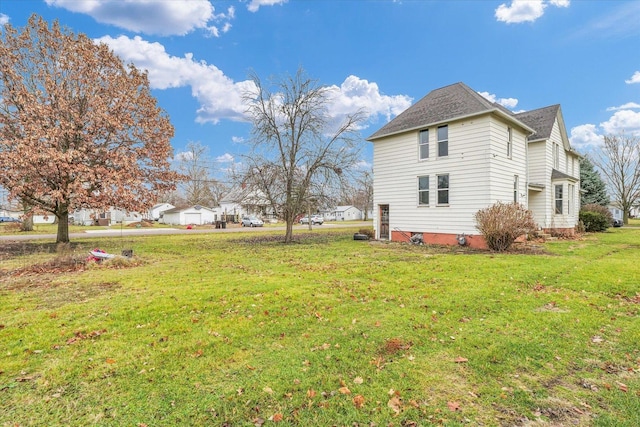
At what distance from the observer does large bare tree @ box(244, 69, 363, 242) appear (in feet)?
56.4

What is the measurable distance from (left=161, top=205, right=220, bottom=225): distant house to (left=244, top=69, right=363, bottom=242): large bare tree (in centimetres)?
3411

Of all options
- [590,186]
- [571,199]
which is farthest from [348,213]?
[571,199]

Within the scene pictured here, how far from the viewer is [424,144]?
15.9m

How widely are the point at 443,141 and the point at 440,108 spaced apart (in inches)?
77.1

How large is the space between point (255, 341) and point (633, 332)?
542cm

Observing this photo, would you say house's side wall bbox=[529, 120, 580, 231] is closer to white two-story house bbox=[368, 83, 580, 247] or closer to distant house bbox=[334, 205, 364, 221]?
white two-story house bbox=[368, 83, 580, 247]

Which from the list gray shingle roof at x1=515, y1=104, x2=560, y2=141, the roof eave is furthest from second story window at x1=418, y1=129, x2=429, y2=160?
gray shingle roof at x1=515, y1=104, x2=560, y2=141

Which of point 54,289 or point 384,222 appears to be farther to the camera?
point 384,222

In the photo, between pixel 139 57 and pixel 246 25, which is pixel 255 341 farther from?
pixel 139 57

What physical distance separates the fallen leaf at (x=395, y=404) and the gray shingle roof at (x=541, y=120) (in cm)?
2062

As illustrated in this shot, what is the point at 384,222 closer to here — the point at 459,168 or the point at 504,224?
the point at 459,168

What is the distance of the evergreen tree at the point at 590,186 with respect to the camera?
3341 cm

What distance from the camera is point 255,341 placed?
4.24m

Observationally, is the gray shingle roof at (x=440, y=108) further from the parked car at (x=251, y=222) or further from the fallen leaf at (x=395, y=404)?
the parked car at (x=251, y=222)
